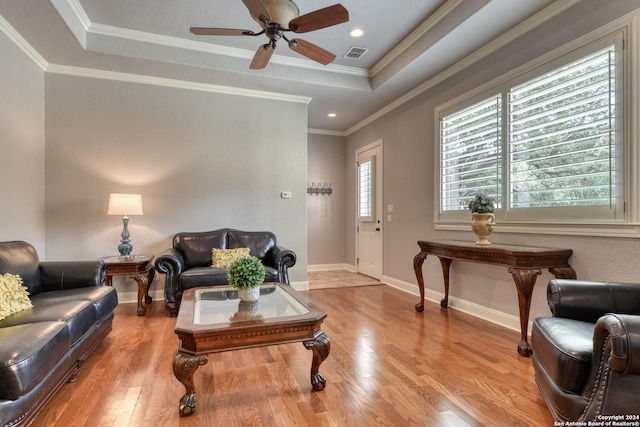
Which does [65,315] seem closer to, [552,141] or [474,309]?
[474,309]

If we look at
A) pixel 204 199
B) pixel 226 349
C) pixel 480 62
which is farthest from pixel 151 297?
pixel 480 62

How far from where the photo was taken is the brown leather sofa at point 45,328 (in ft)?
4.48

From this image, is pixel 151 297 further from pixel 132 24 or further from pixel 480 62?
pixel 480 62

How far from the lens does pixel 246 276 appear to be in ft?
7.08

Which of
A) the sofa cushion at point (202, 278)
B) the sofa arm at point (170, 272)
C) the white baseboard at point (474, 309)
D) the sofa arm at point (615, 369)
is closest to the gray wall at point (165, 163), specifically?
the sofa arm at point (170, 272)

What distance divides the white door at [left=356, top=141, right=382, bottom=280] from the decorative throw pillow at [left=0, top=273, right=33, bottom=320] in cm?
432

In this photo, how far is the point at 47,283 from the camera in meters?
2.55

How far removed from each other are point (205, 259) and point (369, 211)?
9.55 feet

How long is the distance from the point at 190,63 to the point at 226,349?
3.25m

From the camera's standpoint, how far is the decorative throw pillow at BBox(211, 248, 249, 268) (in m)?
3.70

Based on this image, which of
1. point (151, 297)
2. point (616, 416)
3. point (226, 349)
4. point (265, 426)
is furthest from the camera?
point (151, 297)

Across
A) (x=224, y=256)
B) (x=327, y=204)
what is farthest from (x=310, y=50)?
(x=327, y=204)

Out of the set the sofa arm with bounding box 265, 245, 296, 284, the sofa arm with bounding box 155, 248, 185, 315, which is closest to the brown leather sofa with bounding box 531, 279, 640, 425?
the sofa arm with bounding box 265, 245, 296, 284

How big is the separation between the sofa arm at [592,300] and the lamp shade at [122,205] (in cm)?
388
